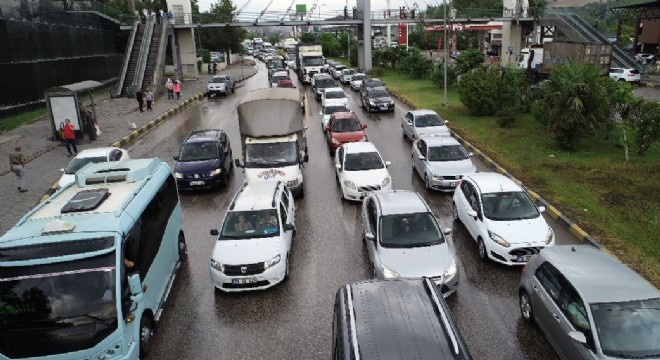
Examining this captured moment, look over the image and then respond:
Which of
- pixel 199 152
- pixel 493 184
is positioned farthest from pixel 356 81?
pixel 493 184

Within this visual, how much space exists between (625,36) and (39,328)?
93.8 m

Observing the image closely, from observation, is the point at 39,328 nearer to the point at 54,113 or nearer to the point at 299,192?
the point at 299,192

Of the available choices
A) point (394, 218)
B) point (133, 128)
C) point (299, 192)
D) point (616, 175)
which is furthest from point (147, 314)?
point (133, 128)

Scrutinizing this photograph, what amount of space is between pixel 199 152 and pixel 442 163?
8613 millimetres

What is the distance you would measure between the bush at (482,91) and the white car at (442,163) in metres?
10.9

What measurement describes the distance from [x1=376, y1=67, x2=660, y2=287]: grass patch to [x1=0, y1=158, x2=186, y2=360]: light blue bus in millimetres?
9998

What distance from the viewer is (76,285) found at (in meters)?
7.42

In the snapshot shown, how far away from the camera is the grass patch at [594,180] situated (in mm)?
11883

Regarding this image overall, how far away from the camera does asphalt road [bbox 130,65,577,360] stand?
8.69m

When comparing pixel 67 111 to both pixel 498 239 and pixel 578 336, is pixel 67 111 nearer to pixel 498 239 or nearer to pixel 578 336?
pixel 498 239

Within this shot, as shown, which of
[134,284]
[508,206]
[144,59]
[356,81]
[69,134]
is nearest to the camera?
[134,284]

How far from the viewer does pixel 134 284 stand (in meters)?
7.81

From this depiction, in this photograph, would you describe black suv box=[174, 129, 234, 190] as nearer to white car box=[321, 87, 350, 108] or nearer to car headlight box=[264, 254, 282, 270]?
car headlight box=[264, 254, 282, 270]

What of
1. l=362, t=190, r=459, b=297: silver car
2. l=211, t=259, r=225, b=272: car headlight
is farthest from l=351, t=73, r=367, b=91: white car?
l=211, t=259, r=225, b=272: car headlight
